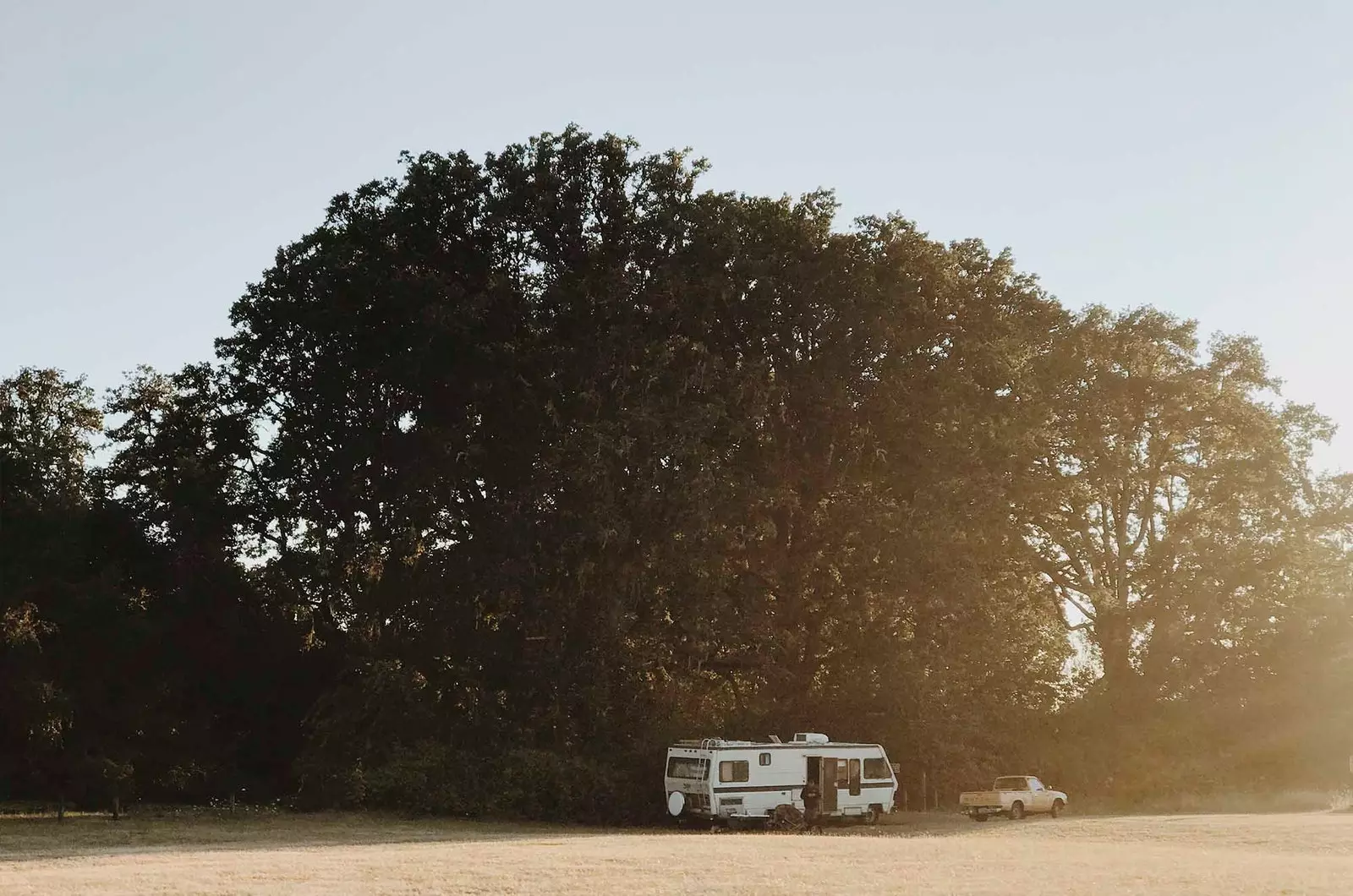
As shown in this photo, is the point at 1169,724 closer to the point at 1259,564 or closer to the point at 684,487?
the point at 1259,564

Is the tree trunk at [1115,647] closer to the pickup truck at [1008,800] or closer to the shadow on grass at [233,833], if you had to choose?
the pickup truck at [1008,800]

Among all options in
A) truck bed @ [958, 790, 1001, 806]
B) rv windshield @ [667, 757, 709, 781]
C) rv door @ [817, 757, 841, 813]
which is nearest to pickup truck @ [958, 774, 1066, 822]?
truck bed @ [958, 790, 1001, 806]

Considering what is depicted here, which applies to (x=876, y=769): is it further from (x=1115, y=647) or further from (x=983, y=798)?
(x=1115, y=647)

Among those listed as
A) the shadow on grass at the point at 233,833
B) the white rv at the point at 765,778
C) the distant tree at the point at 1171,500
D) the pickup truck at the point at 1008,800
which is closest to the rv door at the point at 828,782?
the white rv at the point at 765,778

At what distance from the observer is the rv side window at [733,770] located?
35844mm

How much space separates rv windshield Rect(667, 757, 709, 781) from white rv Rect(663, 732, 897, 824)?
0.02 meters

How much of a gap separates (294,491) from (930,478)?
66.7ft

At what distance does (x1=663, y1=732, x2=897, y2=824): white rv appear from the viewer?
35.8m

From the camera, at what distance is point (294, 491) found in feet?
138

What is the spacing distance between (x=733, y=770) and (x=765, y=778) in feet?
3.28

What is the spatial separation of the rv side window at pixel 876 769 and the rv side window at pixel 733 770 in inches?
188

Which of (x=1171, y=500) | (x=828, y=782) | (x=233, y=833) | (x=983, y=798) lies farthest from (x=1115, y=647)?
(x=233, y=833)

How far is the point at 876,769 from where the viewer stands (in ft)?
129

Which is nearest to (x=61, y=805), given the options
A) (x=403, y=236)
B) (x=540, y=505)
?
(x=540, y=505)
